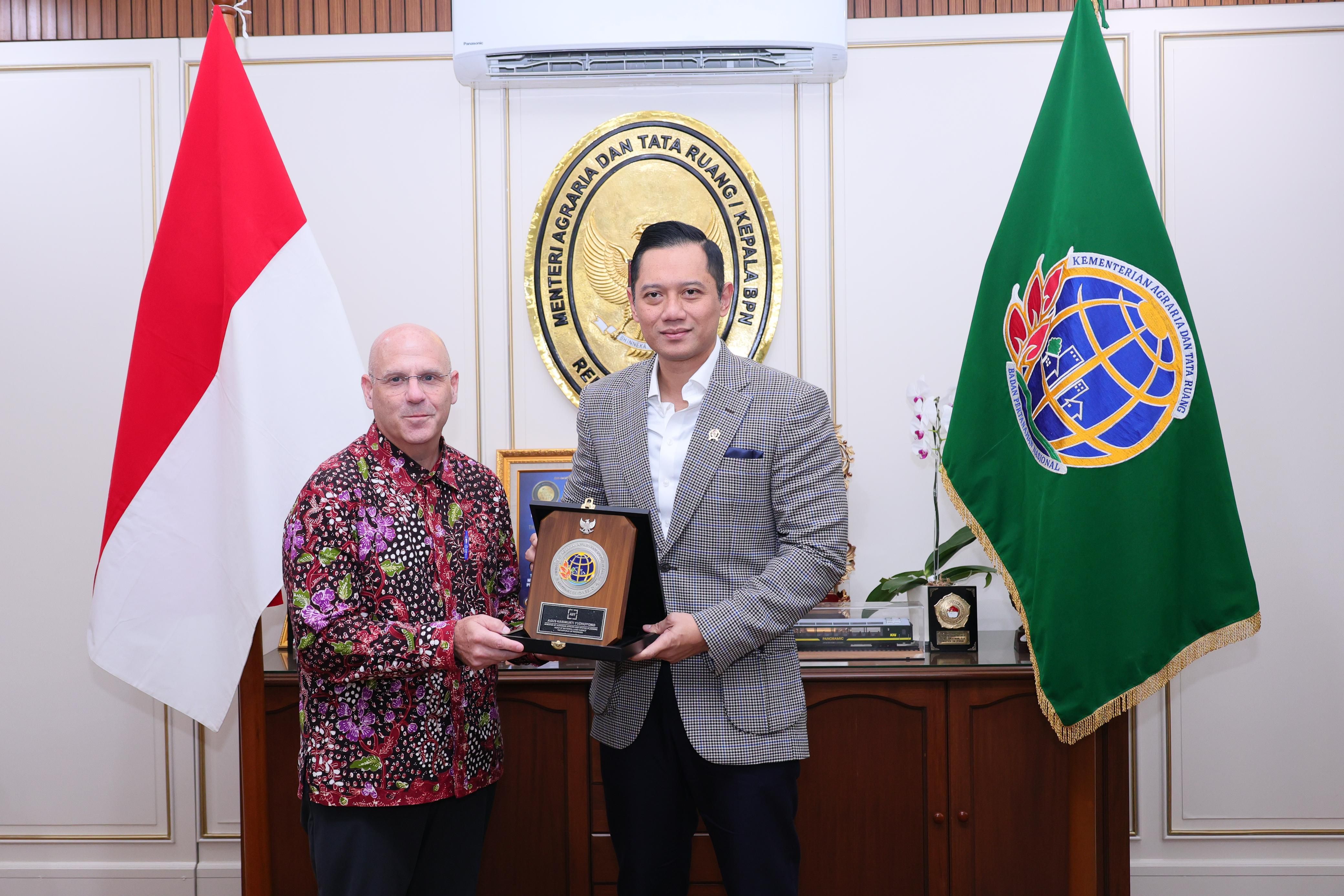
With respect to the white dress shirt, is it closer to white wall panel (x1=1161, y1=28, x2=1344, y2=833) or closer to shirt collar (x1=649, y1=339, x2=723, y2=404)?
shirt collar (x1=649, y1=339, x2=723, y2=404)

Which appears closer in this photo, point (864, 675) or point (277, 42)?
point (864, 675)

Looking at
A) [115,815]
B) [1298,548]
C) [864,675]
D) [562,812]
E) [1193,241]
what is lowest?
[115,815]

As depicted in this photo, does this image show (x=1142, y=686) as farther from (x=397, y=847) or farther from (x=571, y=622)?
(x=397, y=847)

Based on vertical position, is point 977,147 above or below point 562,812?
above

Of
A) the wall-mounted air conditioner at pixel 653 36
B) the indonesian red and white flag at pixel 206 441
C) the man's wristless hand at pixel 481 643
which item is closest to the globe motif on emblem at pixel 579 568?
the man's wristless hand at pixel 481 643

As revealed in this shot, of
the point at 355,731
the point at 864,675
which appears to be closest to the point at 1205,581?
the point at 864,675

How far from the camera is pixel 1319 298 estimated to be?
2.58 meters

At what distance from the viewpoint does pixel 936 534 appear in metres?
2.53

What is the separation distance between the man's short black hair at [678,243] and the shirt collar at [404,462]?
0.48m

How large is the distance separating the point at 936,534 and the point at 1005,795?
27.4 inches

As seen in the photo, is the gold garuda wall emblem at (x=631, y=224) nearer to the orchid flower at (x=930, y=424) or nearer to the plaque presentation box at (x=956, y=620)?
the orchid flower at (x=930, y=424)

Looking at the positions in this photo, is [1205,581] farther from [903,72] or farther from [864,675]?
[903,72]

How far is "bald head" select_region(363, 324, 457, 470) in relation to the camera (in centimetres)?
153

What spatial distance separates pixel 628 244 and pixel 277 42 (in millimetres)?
1220
